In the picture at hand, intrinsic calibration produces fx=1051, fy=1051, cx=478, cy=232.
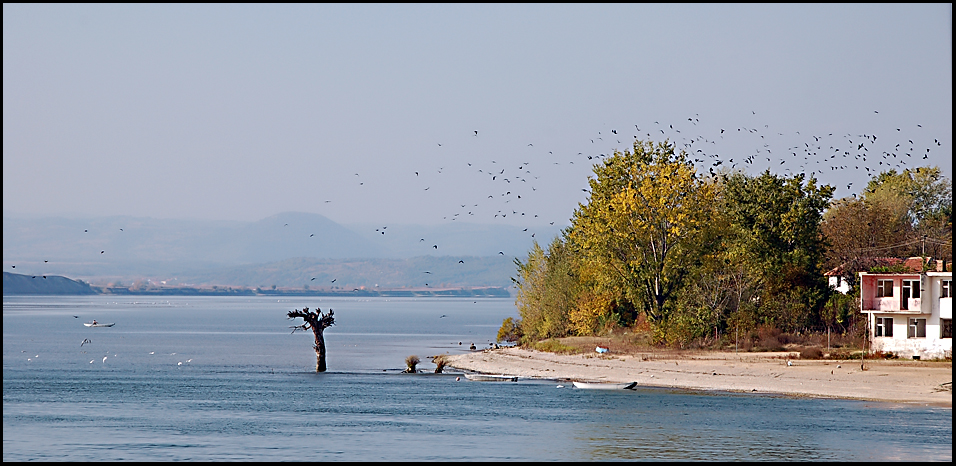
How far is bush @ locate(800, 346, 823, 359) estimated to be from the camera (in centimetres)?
6262

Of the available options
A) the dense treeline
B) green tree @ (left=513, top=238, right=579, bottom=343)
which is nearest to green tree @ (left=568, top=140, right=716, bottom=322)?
the dense treeline

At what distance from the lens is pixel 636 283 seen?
245 feet

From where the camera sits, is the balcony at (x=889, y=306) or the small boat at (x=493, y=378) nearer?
the balcony at (x=889, y=306)

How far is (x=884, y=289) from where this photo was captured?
62.5 meters

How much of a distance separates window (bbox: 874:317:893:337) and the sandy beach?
9.19 ft

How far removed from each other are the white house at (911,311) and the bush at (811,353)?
3129 millimetres

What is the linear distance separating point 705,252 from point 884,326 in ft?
47.7

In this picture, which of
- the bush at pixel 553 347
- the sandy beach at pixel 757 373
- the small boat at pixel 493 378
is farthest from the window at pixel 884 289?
the small boat at pixel 493 378

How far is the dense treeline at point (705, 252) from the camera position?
71.1m

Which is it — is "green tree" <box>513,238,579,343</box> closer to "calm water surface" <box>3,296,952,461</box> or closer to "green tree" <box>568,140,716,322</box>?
"green tree" <box>568,140,716,322</box>

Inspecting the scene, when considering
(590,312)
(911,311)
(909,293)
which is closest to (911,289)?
(909,293)

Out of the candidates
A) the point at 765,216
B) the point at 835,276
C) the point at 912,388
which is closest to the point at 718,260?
the point at 765,216

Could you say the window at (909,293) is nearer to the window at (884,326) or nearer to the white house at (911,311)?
the white house at (911,311)

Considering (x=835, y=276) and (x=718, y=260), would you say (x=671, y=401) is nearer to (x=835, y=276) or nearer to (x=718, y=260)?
(x=718, y=260)
